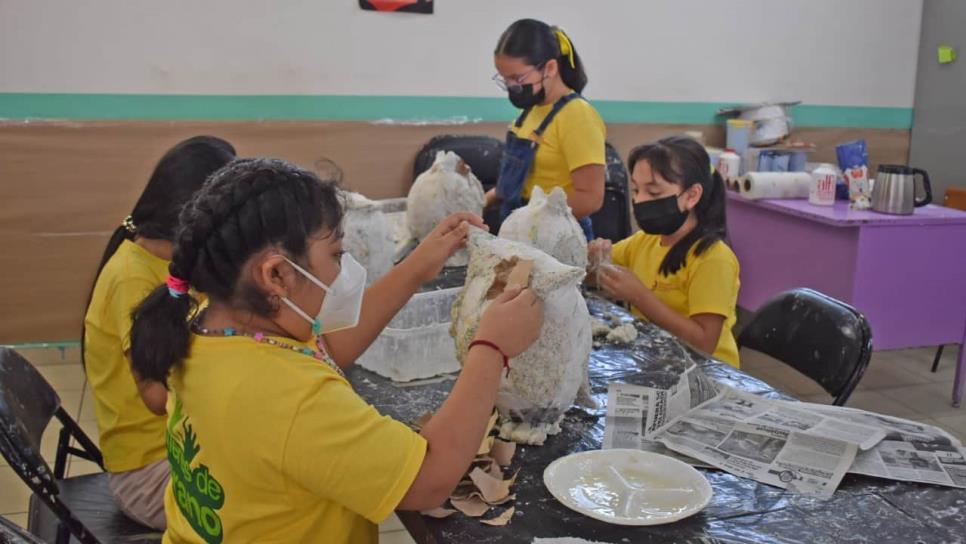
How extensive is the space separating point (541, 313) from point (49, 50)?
10.9ft

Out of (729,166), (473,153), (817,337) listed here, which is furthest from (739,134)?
(817,337)

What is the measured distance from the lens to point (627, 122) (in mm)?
4633

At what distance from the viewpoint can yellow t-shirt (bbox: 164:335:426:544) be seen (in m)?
1.03

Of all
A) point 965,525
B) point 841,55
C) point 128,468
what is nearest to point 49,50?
point 128,468

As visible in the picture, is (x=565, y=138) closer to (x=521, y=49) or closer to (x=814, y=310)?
(x=521, y=49)

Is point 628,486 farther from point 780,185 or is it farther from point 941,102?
point 941,102

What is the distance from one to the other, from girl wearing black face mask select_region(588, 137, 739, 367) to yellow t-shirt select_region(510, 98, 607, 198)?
348 mm

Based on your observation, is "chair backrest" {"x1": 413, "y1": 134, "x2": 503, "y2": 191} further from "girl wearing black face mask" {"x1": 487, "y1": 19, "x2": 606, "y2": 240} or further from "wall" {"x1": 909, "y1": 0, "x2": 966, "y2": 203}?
"wall" {"x1": 909, "y1": 0, "x2": 966, "y2": 203}

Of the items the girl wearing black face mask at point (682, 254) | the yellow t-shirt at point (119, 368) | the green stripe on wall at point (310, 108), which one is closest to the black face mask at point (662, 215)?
the girl wearing black face mask at point (682, 254)

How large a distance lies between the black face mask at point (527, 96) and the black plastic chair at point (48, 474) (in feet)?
5.74

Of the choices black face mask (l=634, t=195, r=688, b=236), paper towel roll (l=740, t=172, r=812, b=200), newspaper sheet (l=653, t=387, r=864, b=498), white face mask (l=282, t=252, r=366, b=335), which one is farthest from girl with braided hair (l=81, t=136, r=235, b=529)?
paper towel roll (l=740, t=172, r=812, b=200)

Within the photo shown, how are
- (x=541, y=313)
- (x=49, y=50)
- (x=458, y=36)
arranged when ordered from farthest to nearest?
(x=458, y=36), (x=49, y=50), (x=541, y=313)

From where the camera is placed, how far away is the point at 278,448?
3.38ft

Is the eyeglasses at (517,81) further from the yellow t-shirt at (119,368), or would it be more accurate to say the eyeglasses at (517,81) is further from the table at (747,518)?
the table at (747,518)
